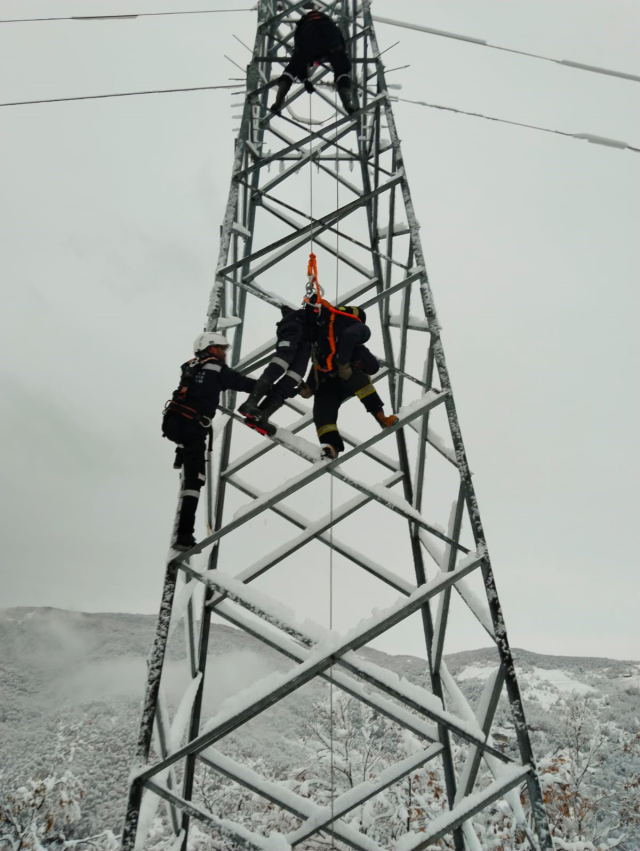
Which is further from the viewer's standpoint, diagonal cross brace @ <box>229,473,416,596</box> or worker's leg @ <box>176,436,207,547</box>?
diagonal cross brace @ <box>229,473,416,596</box>

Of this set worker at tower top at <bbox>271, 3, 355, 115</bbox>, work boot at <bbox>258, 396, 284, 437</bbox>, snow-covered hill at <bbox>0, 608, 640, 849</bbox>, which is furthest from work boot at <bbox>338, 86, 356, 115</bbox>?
snow-covered hill at <bbox>0, 608, 640, 849</bbox>

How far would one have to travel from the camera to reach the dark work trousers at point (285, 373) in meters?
4.26

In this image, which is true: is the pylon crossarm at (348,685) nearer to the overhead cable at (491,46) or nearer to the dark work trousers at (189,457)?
the dark work trousers at (189,457)

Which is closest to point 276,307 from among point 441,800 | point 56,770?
point 441,800

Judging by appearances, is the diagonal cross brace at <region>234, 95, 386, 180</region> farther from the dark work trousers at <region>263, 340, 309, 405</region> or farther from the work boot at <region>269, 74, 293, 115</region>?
the dark work trousers at <region>263, 340, 309, 405</region>

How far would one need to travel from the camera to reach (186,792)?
446 centimetres

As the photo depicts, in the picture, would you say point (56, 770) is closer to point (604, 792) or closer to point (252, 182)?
point (604, 792)

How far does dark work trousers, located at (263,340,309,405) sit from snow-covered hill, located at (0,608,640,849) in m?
13.9

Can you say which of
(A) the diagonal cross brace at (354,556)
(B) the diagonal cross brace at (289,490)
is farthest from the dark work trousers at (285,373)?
(A) the diagonal cross brace at (354,556)

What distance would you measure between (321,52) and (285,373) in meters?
4.31

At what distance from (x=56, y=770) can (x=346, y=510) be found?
2459 cm

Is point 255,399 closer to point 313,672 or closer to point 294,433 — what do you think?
point 294,433

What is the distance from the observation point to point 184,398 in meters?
4.27

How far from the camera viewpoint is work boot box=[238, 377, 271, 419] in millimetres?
4082
